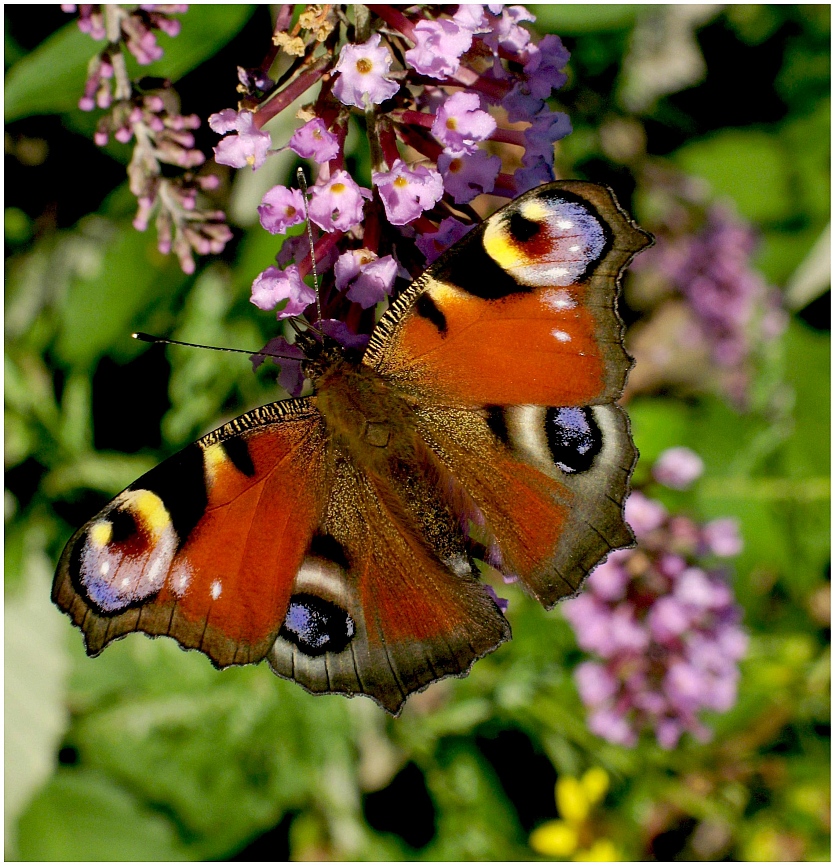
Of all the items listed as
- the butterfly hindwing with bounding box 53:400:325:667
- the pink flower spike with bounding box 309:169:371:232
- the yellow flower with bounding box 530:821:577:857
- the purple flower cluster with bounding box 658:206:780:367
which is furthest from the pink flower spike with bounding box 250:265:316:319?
the purple flower cluster with bounding box 658:206:780:367

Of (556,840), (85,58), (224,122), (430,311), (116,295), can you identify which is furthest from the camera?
(556,840)

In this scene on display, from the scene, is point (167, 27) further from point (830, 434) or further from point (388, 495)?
point (830, 434)

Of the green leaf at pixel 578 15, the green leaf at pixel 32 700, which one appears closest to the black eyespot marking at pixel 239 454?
the green leaf at pixel 578 15

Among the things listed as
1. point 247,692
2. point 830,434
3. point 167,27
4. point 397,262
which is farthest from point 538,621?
point 167,27

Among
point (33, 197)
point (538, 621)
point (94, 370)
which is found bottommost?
point (538, 621)

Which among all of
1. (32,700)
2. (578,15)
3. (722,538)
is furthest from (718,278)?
(32,700)

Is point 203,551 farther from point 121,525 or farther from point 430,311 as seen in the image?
point 430,311

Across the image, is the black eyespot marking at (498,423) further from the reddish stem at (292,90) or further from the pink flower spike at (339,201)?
the reddish stem at (292,90)
